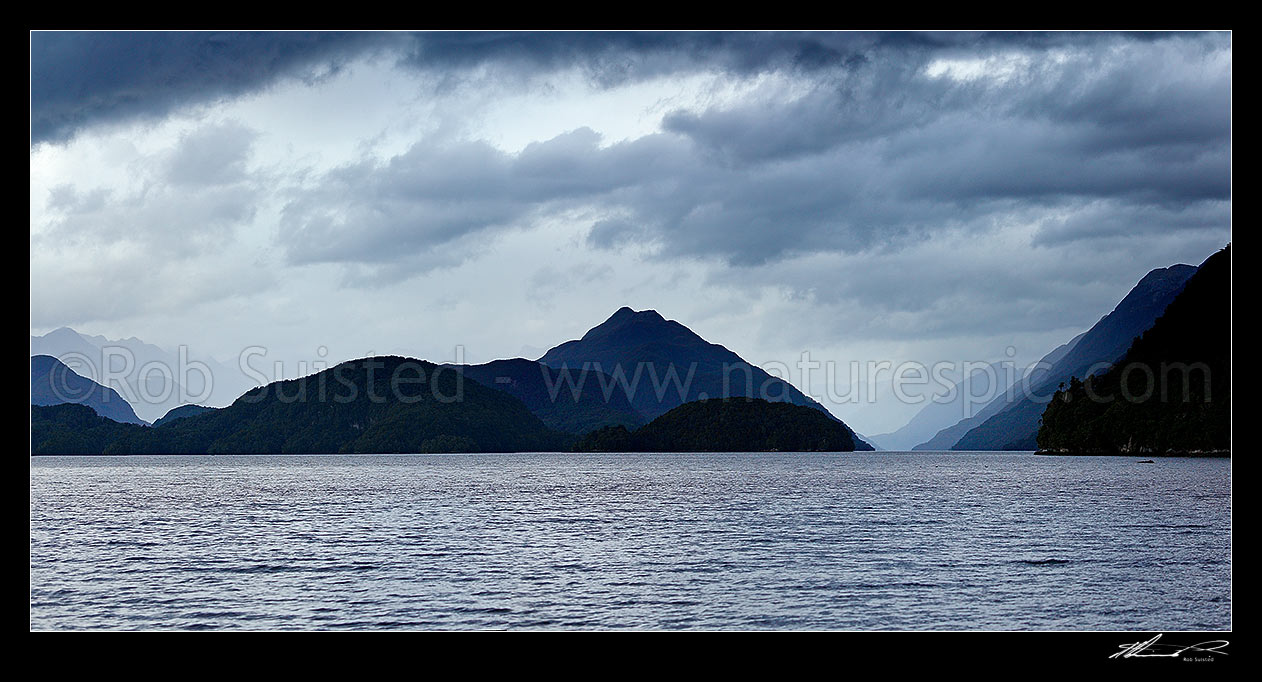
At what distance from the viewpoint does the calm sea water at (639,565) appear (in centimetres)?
2092

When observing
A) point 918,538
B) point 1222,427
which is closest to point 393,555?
point 918,538

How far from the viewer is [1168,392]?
494 ft
